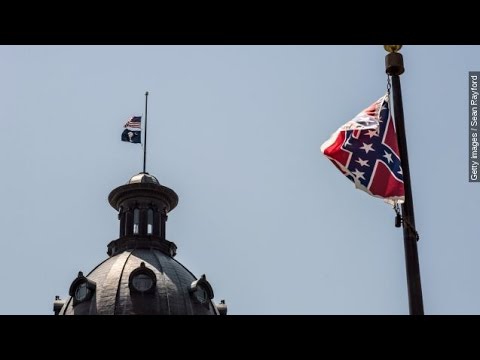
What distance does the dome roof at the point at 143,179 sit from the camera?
7356 cm

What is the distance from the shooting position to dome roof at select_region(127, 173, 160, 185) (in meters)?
73.6

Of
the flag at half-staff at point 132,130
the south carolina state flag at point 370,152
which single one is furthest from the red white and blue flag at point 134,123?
the south carolina state flag at point 370,152

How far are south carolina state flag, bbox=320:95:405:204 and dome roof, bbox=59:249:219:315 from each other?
4409cm

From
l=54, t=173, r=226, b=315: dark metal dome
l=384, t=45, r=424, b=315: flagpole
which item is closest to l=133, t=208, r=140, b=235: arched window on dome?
l=54, t=173, r=226, b=315: dark metal dome

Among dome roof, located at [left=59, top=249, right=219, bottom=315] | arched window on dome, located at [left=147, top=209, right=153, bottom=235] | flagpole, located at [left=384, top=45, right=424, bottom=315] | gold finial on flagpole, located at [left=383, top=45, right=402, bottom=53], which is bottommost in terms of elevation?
flagpole, located at [left=384, top=45, right=424, bottom=315]

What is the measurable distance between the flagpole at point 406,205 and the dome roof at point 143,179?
55.9 metres

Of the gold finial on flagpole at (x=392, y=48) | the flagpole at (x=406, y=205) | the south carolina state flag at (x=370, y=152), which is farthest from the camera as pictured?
the south carolina state flag at (x=370, y=152)

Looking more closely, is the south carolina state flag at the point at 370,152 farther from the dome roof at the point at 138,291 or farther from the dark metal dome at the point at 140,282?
the dark metal dome at the point at 140,282

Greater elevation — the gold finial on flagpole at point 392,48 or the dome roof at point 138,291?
the dome roof at point 138,291

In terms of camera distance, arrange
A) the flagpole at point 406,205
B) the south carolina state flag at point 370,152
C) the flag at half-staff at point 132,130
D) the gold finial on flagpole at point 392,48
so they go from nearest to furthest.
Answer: the flagpole at point 406,205, the gold finial on flagpole at point 392,48, the south carolina state flag at point 370,152, the flag at half-staff at point 132,130

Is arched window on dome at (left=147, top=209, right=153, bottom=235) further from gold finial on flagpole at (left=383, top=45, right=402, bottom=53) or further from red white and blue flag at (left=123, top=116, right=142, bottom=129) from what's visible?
gold finial on flagpole at (left=383, top=45, right=402, bottom=53)

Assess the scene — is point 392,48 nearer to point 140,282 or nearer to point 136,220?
point 140,282
